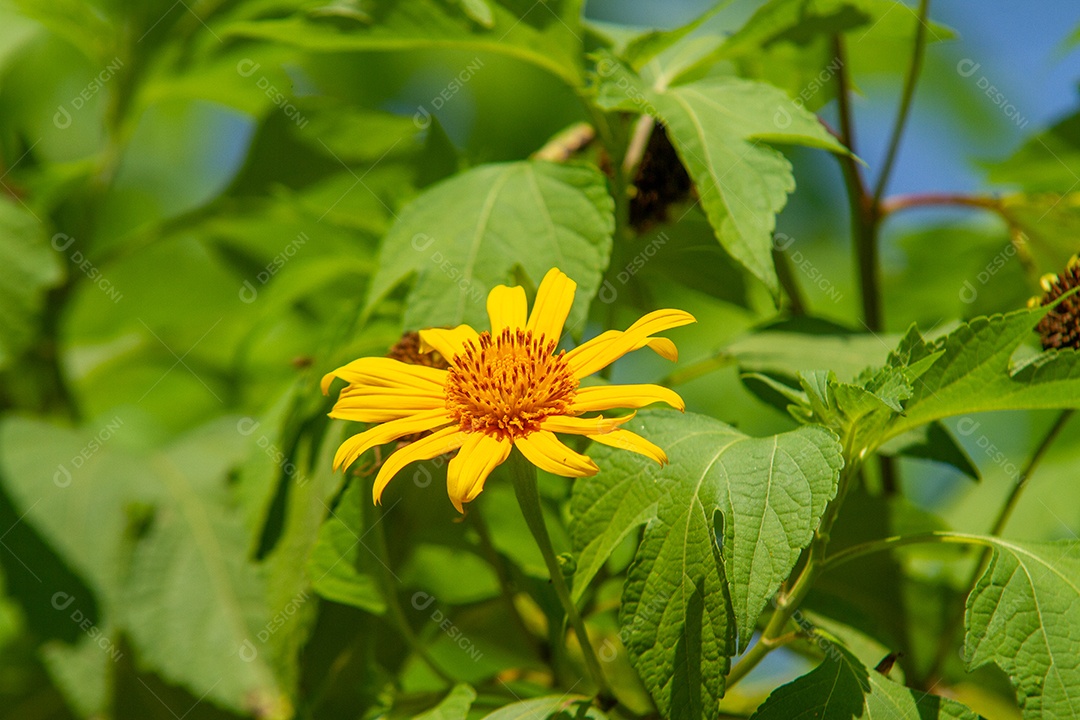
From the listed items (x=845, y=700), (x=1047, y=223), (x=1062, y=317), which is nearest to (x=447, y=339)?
(x=845, y=700)

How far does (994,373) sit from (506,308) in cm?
35

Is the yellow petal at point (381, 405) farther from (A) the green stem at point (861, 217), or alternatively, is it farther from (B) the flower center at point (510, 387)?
(A) the green stem at point (861, 217)

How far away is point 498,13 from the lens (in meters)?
0.86

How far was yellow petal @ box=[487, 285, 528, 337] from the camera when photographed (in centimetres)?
69

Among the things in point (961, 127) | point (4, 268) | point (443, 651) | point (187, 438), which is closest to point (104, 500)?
point (187, 438)

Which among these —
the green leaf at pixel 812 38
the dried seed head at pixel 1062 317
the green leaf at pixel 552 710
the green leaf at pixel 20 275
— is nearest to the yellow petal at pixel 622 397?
the green leaf at pixel 552 710

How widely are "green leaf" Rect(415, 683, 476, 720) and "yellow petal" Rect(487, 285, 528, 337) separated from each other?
267 mm

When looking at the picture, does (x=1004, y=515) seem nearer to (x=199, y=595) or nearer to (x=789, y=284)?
(x=789, y=284)

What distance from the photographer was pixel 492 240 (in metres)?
0.77

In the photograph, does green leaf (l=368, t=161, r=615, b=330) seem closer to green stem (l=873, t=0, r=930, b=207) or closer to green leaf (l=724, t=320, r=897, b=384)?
green leaf (l=724, t=320, r=897, b=384)

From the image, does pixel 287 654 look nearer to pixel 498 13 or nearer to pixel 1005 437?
pixel 498 13

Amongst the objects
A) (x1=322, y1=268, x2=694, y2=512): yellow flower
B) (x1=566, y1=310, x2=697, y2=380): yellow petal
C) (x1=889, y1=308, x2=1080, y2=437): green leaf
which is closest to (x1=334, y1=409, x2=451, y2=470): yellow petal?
(x1=322, y1=268, x2=694, y2=512): yellow flower

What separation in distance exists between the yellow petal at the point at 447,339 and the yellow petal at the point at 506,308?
0.02 metres

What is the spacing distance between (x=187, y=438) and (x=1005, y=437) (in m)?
1.42
